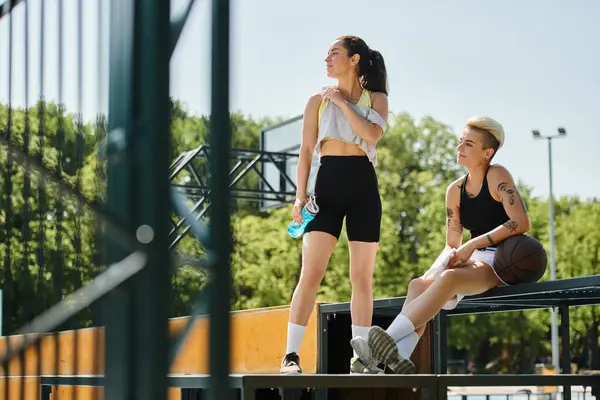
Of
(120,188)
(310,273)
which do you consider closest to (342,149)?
(310,273)

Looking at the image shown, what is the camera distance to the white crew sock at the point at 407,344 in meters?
4.74

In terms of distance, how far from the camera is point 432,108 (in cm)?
4362

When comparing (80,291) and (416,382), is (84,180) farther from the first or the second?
(416,382)

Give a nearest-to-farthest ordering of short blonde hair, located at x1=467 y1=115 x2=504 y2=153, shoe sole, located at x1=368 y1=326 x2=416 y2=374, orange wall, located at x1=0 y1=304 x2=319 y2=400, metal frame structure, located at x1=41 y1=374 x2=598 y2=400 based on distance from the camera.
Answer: orange wall, located at x1=0 y1=304 x2=319 y2=400 < metal frame structure, located at x1=41 y1=374 x2=598 y2=400 < shoe sole, located at x1=368 y1=326 x2=416 y2=374 < short blonde hair, located at x1=467 y1=115 x2=504 y2=153

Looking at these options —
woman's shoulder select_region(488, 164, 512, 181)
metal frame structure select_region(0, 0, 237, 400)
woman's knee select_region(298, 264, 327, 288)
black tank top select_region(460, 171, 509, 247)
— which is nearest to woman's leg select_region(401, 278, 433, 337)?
woman's knee select_region(298, 264, 327, 288)

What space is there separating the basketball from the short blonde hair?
643 millimetres

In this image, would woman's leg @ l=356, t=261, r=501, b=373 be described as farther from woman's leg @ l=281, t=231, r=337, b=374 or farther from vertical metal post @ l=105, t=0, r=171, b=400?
vertical metal post @ l=105, t=0, r=171, b=400

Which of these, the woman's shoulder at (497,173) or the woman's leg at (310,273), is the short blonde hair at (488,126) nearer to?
the woman's shoulder at (497,173)

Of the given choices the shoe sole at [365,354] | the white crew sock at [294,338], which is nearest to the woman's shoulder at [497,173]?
the shoe sole at [365,354]

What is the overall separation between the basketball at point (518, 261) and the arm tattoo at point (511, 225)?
0.14ft

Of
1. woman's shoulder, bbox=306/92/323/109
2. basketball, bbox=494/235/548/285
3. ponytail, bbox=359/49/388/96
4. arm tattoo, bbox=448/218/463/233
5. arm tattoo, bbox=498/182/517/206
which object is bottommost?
basketball, bbox=494/235/548/285

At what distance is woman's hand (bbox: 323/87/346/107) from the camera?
5.09m

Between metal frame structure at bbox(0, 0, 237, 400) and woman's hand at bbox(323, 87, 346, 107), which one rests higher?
woman's hand at bbox(323, 87, 346, 107)

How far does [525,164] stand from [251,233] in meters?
14.3
